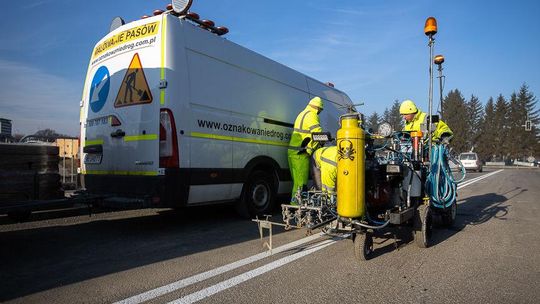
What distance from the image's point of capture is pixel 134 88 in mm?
5406

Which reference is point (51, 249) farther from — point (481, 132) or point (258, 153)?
point (481, 132)

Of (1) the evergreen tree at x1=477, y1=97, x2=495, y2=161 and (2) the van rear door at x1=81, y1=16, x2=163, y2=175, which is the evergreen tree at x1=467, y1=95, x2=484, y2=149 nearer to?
(1) the evergreen tree at x1=477, y1=97, x2=495, y2=161

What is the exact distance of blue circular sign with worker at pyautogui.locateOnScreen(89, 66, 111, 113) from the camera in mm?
5895

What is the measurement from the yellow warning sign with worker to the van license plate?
88 centimetres

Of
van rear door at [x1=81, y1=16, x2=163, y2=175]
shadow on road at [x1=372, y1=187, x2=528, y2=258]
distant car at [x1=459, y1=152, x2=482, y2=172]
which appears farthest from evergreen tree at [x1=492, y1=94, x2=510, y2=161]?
van rear door at [x1=81, y1=16, x2=163, y2=175]

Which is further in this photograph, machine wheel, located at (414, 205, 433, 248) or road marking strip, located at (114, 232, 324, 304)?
machine wheel, located at (414, 205, 433, 248)

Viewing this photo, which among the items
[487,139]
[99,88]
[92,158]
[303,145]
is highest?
[487,139]

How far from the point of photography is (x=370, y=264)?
4086 mm

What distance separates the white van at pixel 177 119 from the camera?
5.11m

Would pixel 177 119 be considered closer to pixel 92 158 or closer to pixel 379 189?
pixel 92 158

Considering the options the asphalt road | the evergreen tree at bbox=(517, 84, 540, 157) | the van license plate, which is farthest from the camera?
the evergreen tree at bbox=(517, 84, 540, 157)

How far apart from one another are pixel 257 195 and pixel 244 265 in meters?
2.83

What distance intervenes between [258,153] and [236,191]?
858 millimetres

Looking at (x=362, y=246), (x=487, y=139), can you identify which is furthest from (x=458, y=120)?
(x=362, y=246)
